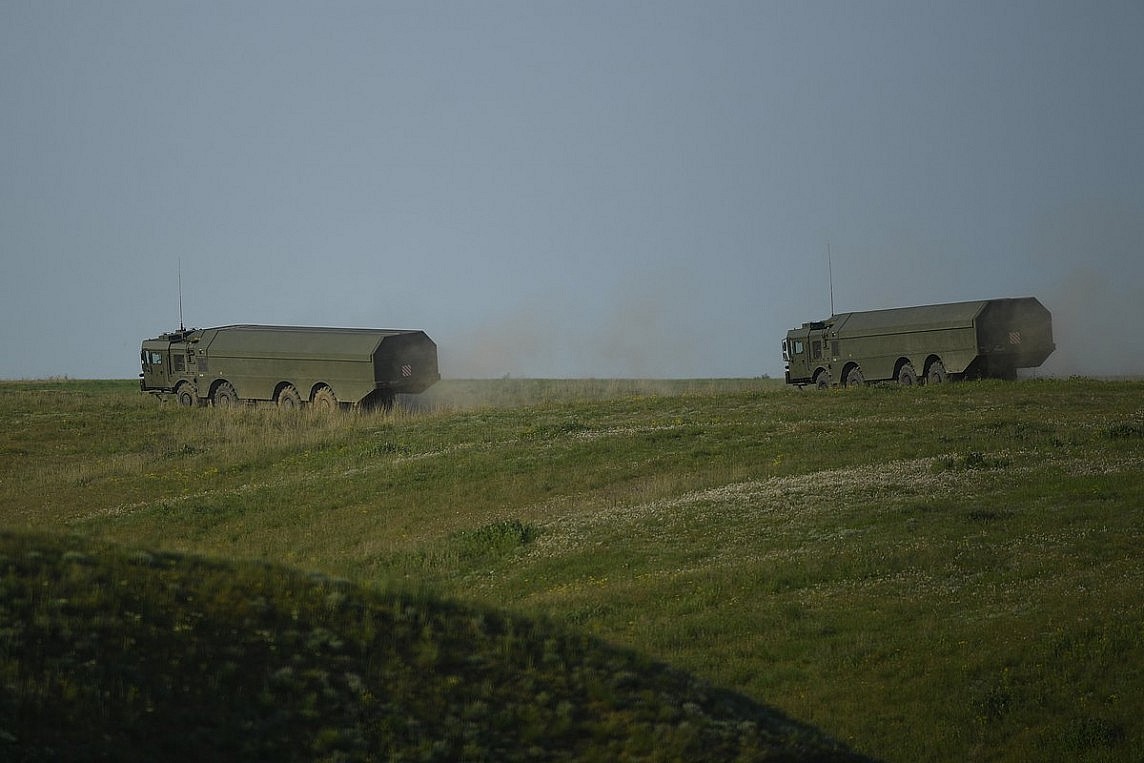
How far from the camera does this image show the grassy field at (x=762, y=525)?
1404 cm

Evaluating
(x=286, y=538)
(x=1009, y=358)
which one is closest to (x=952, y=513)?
(x=286, y=538)

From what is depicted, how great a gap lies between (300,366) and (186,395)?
848 cm

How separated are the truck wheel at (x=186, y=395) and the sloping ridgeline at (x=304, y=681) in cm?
4323

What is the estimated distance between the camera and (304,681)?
10180 mm

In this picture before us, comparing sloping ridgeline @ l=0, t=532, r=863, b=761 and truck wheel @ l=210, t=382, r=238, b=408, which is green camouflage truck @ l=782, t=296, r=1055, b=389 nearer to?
truck wheel @ l=210, t=382, r=238, b=408

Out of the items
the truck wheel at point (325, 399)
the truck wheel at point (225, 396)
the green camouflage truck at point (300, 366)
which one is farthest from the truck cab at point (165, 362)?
the truck wheel at point (325, 399)

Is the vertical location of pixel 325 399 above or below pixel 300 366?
below

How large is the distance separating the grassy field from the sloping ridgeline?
1.16 m

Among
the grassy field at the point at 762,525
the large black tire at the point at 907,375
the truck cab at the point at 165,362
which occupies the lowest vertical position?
the grassy field at the point at 762,525

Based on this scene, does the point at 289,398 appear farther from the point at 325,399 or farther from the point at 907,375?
the point at 907,375

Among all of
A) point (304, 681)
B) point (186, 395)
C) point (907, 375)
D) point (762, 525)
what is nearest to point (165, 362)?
point (186, 395)

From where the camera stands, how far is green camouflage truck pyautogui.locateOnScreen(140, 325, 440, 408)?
47844 mm

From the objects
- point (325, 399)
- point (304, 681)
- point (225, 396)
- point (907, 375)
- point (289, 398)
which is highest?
point (225, 396)

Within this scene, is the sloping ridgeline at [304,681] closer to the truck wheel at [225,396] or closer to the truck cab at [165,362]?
the truck wheel at [225,396]
